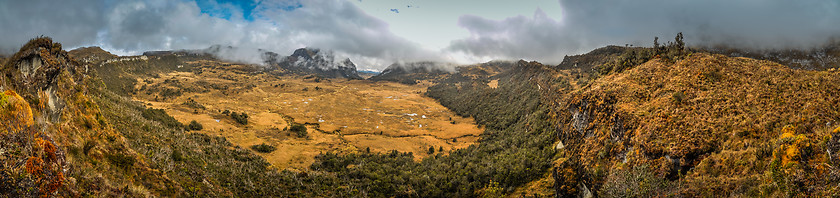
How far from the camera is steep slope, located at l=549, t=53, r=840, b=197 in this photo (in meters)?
7.33

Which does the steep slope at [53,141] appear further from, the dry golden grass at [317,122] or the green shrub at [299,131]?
the green shrub at [299,131]

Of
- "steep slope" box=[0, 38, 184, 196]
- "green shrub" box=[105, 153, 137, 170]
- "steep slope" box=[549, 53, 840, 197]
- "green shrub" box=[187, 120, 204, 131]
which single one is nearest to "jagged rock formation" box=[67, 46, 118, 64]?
"green shrub" box=[187, 120, 204, 131]

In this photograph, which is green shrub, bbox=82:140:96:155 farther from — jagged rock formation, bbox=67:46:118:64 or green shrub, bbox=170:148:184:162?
jagged rock formation, bbox=67:46:118:64

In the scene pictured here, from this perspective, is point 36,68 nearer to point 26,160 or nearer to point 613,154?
point 26,160

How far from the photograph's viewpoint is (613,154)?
12.4m

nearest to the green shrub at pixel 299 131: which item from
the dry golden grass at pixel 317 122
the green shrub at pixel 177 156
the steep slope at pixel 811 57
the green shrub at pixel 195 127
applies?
the dry golden grass at pixel 317 122

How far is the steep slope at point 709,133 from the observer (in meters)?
7.33

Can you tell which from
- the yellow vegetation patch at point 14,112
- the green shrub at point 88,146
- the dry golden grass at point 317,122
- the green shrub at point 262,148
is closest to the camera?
the yellow vegetation patch at point 14,112

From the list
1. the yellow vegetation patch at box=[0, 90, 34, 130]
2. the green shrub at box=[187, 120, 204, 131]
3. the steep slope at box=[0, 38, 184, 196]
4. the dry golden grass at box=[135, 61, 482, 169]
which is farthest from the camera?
the dry golden grass at box=[135, 61, 482, 169]

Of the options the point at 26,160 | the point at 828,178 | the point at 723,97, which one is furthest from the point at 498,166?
the point at 26,160

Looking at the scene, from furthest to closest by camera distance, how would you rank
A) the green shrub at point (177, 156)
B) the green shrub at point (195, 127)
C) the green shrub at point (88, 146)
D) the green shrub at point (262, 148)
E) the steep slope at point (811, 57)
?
the green shrub at point (195, 127) < the green shrub at point (262, 148) < the steep slope at point (811, 57) < the green shrub at point (177, 156) < the green shrub at point (88, 146)

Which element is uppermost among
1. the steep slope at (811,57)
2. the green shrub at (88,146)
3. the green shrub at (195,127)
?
the steep slope at (811,57)

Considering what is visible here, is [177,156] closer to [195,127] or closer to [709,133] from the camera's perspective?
[195,127]

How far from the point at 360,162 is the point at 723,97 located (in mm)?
26413
